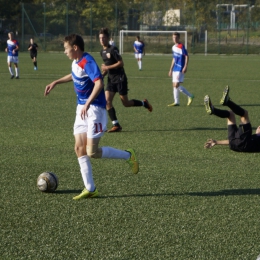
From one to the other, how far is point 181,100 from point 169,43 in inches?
1324

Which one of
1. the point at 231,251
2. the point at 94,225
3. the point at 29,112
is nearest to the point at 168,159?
the point at 94,225

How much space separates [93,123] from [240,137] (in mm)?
3520

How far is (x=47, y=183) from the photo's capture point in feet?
22.5

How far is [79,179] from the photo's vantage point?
758cm

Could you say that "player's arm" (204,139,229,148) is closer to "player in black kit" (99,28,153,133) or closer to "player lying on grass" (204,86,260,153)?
"player lying on grass" (204,86,260,153)

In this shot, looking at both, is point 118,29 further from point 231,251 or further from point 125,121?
point 231,251

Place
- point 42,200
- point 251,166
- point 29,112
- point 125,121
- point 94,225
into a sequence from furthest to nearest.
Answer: point 29,112 → point 125,121 → point 251,166 → point 42,200 → point 94,225

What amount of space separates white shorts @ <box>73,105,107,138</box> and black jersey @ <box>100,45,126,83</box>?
4808 millimetres

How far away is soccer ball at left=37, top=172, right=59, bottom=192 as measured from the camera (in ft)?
22.5

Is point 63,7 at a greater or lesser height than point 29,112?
greater

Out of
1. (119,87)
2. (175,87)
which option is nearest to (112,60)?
(119,87)

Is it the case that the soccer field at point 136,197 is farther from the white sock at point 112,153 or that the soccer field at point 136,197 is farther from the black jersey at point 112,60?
the black jersey at point 112,60

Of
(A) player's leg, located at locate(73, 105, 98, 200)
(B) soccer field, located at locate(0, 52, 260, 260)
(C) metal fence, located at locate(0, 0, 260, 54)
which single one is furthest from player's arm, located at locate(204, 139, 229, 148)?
(C) metal fence, located at locate(0, 0, 260, 54)

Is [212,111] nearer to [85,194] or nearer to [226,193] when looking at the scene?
[226,193]
